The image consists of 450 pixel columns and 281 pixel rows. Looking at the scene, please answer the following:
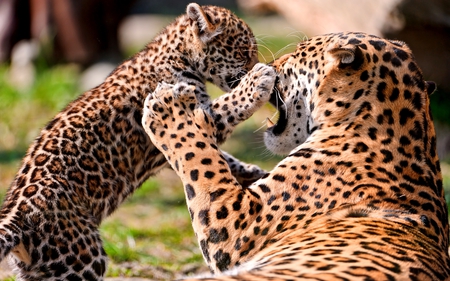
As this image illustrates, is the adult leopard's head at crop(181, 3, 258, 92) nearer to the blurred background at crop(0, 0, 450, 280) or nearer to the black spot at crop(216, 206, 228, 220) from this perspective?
the blurred background at crop(0, 0, 450, 280)

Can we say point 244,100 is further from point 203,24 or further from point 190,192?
point 190,192

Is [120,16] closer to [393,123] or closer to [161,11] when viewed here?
[161,11]

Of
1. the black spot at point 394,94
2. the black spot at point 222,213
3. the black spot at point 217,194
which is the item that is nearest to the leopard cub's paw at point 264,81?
the black spot at point 394,94

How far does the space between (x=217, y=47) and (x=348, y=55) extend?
211 centimetres

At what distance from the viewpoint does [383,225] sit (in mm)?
5129

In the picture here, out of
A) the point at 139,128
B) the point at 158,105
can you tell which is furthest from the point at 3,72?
the point at 158,105

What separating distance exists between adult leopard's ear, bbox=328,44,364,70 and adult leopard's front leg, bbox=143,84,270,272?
102cm

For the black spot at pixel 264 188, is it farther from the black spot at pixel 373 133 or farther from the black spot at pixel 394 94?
Result: the black spot at pixel 394 94

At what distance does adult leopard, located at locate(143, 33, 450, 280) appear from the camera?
519cm

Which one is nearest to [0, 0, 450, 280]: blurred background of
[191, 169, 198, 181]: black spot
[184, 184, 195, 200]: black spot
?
[191, 169, 198, 181]: black spot

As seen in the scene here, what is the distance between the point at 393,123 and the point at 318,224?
2.98ft

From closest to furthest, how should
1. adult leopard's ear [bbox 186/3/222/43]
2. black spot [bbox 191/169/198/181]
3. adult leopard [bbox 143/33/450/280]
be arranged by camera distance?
adult leopard [bbox 143/33/450/280] → black spot [bbox 191/169/198/181] → adult leopard's ear [bbox 186/3/222/43]

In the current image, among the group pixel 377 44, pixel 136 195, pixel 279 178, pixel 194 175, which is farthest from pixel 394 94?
pixel 136 195

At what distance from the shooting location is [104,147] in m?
6.86
